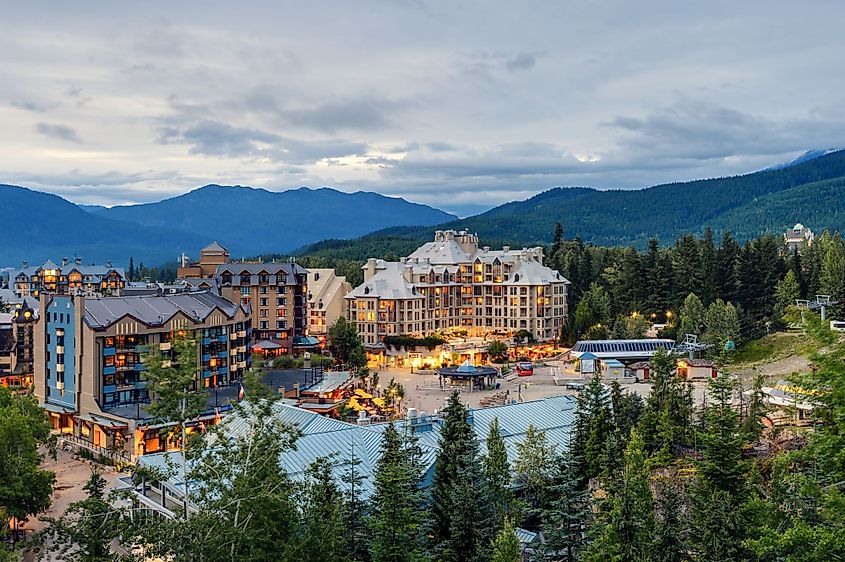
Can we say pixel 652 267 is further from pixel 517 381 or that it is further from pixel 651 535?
pixel 651 535

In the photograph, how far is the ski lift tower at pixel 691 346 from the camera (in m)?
66.0

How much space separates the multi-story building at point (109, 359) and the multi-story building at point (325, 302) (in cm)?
3164

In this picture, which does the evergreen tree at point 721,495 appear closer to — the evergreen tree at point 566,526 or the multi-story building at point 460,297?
the evergreen tree at point 566,526

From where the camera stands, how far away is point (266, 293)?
82.0 metres

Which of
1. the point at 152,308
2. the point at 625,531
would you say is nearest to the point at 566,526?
the point at 625,531

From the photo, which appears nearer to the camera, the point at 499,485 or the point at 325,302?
the point at 499,485

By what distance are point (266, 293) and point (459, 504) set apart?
6025cm

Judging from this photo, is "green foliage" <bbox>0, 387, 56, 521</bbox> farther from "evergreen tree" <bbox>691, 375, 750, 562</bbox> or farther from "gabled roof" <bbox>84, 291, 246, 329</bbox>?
"evergreen tree" <bbox>691, 375, 750, 562</bbox>

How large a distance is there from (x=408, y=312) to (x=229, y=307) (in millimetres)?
23434

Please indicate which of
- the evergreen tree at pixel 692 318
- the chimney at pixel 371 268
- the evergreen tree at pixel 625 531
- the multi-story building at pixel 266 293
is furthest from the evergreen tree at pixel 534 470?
the chimney at pixel 371 268

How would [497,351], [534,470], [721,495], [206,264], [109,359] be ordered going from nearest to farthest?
[721,495] < [534,470] < [109,359] < [497,351] < [206,264]

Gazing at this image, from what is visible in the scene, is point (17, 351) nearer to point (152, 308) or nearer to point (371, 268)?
point (152, 308)

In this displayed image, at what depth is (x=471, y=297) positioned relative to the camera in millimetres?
89438

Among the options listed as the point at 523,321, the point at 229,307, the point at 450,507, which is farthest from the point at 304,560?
the point at 523,321
